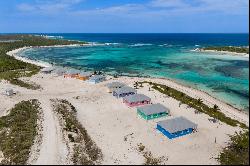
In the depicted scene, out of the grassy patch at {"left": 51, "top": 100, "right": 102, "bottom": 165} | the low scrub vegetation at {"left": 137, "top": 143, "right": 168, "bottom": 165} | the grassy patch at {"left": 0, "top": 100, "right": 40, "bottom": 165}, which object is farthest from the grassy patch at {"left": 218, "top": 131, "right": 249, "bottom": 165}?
the grassy patch at {"left": 0, "top": 100, "right": 40, "bottom": 165}

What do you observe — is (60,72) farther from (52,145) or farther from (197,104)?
(52,145)

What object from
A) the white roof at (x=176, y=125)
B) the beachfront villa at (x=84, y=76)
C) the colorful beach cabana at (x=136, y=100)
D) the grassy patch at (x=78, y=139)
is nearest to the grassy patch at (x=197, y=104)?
the colorful beach cabana at (x=136, y=100)

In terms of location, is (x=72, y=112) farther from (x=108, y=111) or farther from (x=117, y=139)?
(x=117, y=139)

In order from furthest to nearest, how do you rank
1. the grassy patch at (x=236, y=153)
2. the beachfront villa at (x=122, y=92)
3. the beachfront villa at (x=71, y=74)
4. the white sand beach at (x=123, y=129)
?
the beachfront villa at (x=71, y=74), the beachfront villa at (x=122, y=92), the white sand beach at (x=123, y=129), the grassy patch at (x=236, y=153)

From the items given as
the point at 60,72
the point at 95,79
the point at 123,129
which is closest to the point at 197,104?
the point at 123,129

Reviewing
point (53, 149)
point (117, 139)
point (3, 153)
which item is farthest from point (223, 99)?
point (3, 153)

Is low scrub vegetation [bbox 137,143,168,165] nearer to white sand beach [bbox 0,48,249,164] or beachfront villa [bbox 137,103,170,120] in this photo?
white sand beach [bbox 0,48,249,164]

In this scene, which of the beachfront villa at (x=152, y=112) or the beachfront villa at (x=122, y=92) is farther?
the beachfront villa at (x=122, y=92)

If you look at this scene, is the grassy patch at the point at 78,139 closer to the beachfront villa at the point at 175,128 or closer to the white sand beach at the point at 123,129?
the white sand beach at the point at 123,129
